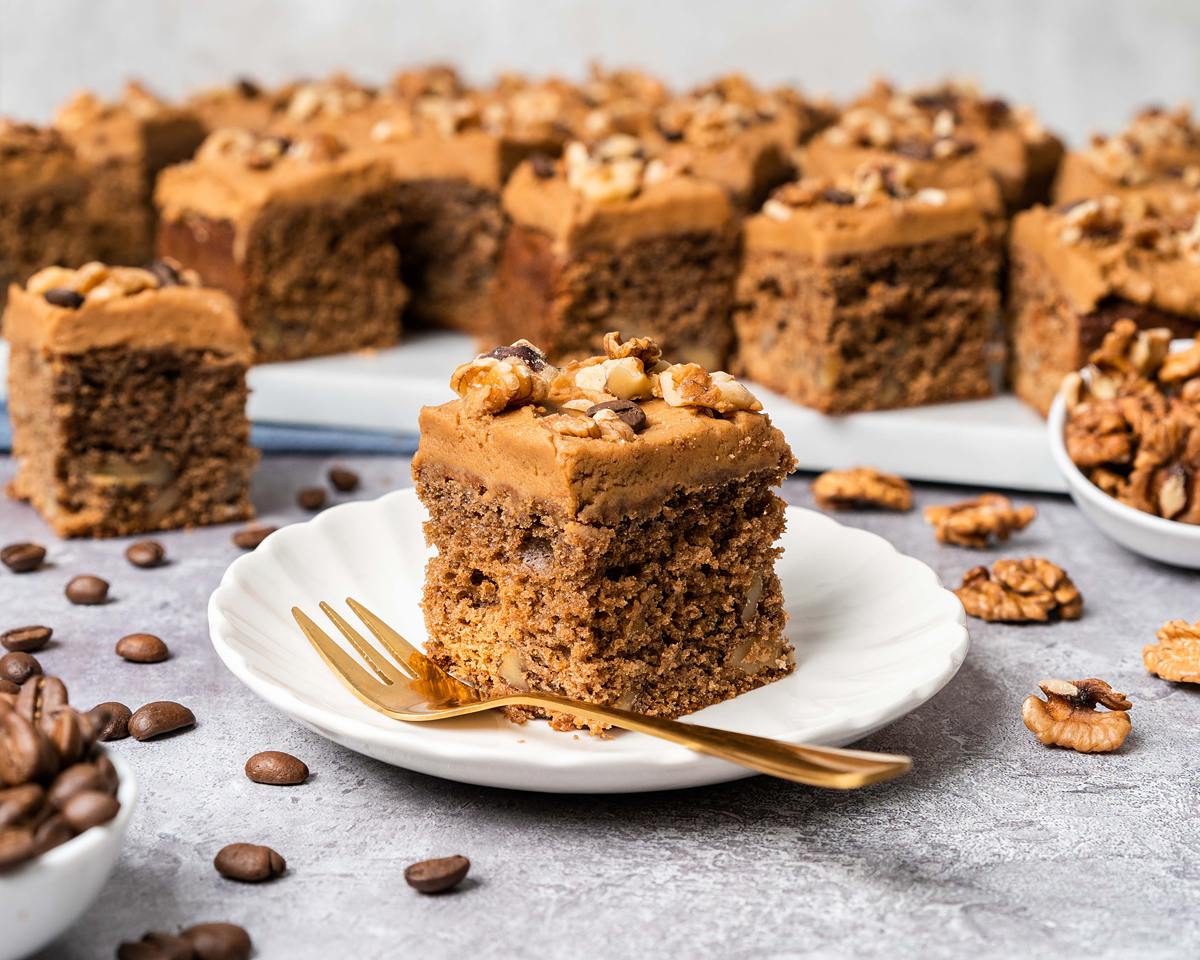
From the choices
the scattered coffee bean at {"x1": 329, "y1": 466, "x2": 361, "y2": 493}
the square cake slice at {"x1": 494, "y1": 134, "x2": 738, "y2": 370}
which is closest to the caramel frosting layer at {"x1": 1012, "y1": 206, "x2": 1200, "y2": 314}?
the square cake slice at {"x1": 494, "y1": 134, "x2": 738, "y2": 370}

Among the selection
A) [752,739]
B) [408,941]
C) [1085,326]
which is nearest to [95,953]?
[408,941]

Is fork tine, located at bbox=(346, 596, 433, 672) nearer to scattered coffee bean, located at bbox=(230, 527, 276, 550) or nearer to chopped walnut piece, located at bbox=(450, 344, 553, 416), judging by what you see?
chopped walnut piece, located at bbox=(450, 344, 553, 416)

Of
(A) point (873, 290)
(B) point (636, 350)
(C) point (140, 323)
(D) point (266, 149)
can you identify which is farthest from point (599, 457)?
(D) point (266, 149)

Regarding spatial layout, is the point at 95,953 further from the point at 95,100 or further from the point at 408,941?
the point at 95,100

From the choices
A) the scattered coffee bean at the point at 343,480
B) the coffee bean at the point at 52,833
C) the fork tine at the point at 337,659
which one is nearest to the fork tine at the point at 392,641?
the fork tine at the point at 337,659

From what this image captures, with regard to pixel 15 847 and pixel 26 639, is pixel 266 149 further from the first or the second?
pixel 15 847

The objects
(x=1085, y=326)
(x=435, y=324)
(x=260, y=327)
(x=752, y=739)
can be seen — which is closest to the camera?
(x=752, y=739)
